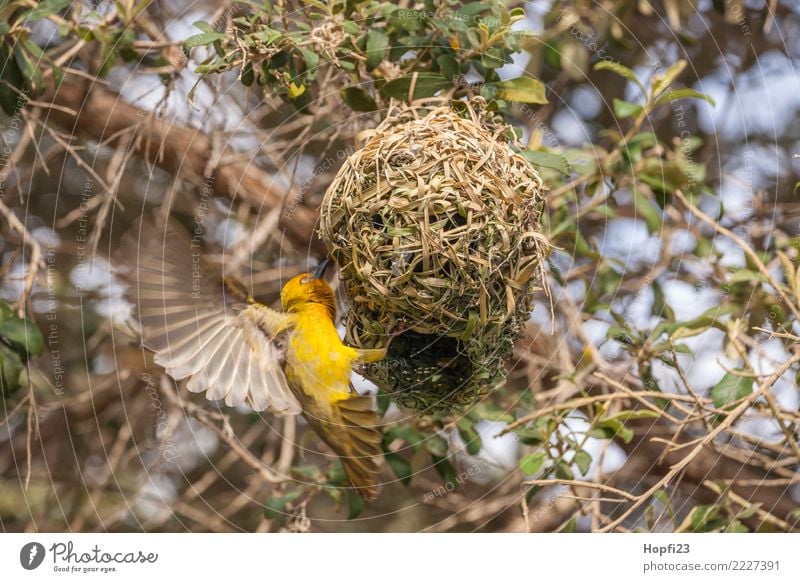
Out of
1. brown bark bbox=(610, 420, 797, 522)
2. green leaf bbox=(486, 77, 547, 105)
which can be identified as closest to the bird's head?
green leaf bbox=(486, 77, 547, 105)

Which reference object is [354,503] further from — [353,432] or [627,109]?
[627,109]

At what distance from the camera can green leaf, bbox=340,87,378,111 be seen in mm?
1720

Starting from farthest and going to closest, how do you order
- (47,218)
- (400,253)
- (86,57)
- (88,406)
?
(88,406), (47,218), (86,57), (400,253)

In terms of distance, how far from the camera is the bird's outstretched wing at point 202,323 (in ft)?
4.82

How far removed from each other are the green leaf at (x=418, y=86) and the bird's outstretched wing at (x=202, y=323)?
0.45m

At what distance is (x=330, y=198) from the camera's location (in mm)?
1474

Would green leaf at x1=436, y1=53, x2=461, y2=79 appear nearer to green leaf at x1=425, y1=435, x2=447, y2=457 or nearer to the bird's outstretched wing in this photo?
the bird's outstretched wing

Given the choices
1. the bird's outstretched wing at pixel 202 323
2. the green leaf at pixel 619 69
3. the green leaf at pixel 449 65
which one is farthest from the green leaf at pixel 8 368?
the green leaf at pixel 619 69

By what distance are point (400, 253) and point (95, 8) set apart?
0.96m

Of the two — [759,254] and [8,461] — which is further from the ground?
[759,254]

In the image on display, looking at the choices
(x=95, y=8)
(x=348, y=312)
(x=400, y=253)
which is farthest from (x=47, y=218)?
(x=400, y=253)

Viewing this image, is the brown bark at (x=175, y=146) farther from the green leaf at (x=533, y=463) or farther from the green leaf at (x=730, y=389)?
the green leaf at (x=730, y=389)

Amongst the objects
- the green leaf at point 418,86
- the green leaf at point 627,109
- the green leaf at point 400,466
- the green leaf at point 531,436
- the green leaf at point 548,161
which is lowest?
the green leaf at point 400,466

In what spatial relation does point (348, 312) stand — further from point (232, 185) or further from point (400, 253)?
point (232, 185)
